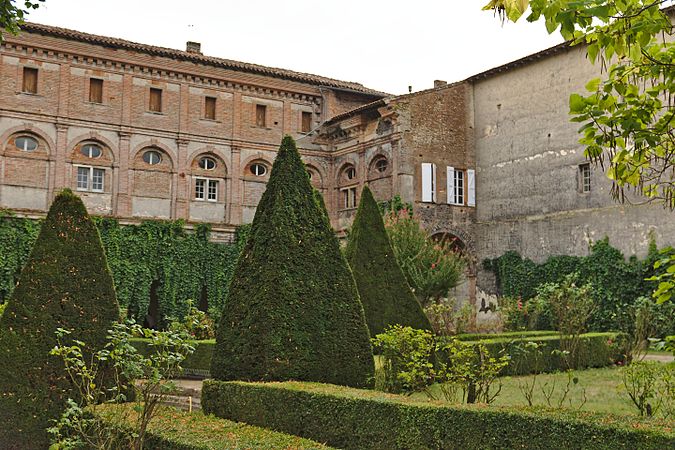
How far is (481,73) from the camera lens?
27.4m

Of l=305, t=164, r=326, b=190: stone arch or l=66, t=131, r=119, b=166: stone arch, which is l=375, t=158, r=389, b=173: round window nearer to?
l=305, t=164, r=326, b=190: stone arch

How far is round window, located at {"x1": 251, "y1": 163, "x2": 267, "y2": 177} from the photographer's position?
28484mm

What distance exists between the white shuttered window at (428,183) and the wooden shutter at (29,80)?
14178 millimetres

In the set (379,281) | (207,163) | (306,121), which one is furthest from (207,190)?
(379,281)

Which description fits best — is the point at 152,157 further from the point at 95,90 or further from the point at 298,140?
the point at 298,140

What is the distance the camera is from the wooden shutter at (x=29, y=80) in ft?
79.7

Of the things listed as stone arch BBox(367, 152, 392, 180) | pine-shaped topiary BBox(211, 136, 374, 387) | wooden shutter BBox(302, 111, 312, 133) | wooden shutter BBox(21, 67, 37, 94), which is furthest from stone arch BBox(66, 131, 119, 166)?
pine-shaped topiary BBox(211, 136, 374, 387)

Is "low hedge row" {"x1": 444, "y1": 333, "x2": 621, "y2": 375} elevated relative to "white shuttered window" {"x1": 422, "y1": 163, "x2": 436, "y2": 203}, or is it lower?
lower

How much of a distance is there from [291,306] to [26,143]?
61.8ft

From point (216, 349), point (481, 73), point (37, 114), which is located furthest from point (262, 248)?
point (481, 73)

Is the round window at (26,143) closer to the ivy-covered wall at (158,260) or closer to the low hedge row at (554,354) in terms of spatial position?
the ivy-covered wall at (158,260)

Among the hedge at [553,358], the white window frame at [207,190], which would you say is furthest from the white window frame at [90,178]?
the hedge at [553,358]

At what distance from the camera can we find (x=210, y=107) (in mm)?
27906

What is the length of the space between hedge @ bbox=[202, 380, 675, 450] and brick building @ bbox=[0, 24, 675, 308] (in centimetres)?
1743
